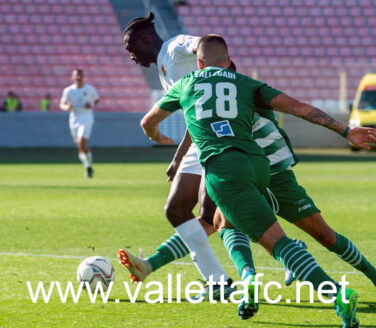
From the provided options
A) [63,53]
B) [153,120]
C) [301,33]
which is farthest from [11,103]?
[153,120]

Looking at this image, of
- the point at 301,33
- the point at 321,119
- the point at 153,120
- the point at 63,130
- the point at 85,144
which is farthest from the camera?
the point at 301,33

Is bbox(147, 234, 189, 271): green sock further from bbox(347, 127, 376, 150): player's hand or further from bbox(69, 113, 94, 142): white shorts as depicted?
bbox(69, 113, 94, 142): white shorts

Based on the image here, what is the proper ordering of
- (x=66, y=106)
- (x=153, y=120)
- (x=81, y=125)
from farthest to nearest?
(x=81, y=125)
(x=66, y=106)
(x=153, y=120)

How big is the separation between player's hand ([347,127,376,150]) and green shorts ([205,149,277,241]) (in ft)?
1.73

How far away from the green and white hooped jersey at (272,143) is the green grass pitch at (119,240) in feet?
3.16

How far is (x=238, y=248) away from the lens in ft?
17.3

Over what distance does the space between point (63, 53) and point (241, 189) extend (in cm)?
2815

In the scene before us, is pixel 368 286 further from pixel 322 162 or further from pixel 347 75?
pixel 347 75

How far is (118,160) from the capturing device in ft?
80.6

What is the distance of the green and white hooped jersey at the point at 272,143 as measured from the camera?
5746 mm

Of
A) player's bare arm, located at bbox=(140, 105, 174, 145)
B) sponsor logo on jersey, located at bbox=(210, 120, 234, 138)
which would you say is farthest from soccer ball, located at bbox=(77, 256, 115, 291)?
sponsor logo on jersey, located at bbox=(210, 120, 234, 138)

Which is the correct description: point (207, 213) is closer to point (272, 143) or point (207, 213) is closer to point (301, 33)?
point (272, 143)

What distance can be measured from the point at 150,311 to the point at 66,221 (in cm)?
540

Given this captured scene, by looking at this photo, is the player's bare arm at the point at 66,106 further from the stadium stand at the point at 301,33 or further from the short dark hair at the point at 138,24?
the stadium stand at the point at 301,33
